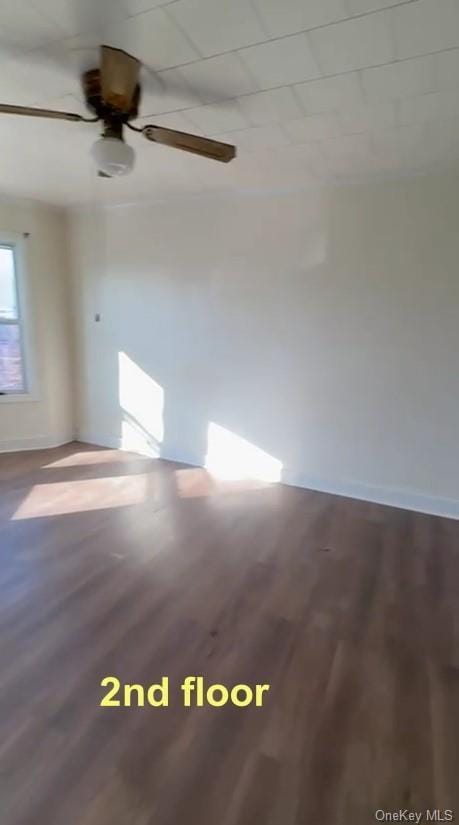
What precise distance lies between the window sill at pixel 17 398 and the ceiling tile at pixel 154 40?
131 inches

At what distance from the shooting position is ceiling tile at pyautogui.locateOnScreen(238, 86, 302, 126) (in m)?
2.00

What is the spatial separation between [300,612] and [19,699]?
1.18 meters

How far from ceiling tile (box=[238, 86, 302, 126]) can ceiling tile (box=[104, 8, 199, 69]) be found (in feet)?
1.33

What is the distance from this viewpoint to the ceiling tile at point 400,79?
1.77 meters

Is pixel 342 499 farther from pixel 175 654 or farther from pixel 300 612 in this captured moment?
pixel 175 654

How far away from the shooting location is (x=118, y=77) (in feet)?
5.68

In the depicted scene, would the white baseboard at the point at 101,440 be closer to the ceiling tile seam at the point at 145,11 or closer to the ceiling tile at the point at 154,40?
the ceiling tile at the point at 154,40

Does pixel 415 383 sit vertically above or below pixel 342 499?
above

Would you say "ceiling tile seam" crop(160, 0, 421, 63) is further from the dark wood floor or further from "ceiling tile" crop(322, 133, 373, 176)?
the dark wood floor

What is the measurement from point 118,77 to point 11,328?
10.1ft

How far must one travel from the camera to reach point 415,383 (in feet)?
10.4

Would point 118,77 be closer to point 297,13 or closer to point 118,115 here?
point 118,115

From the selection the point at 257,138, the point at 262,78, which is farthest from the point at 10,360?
the point at 262,78

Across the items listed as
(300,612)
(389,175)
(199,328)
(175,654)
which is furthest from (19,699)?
(389,175)
